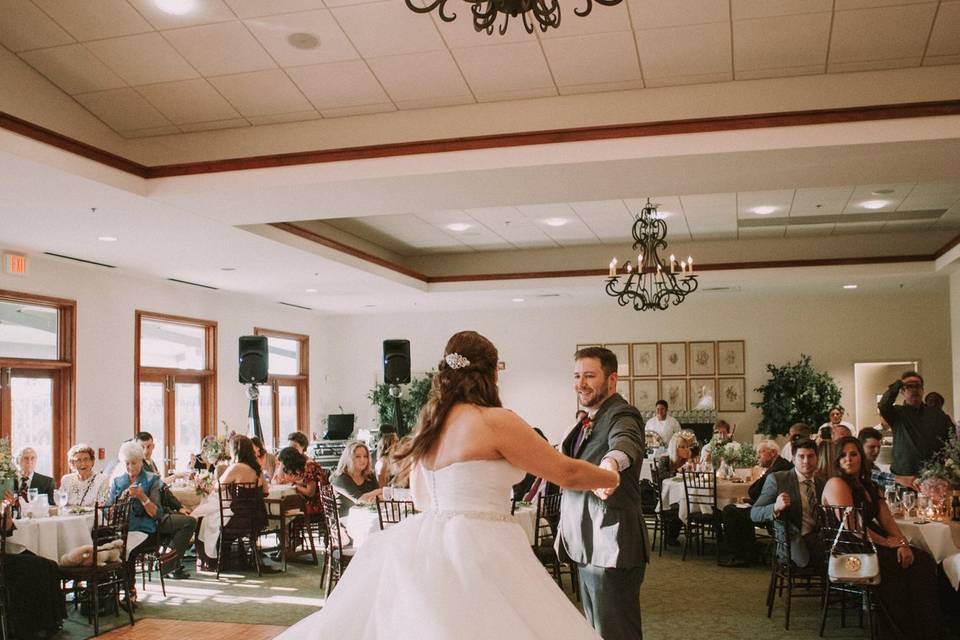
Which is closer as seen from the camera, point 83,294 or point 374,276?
point 83,294

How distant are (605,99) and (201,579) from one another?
570 centimetres

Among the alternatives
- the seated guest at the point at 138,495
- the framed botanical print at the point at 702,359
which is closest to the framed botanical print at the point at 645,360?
the framed botanical print at the point at 702,359

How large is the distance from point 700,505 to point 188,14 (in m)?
6.73

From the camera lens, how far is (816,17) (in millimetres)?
5070

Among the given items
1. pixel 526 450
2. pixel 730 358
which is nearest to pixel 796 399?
pixel 730 358

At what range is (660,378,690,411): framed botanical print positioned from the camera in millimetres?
15484

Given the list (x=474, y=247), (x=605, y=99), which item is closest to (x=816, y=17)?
(x=605, y=99)

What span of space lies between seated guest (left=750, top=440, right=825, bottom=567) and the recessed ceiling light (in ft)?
16.6

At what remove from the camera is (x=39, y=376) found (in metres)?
9.95

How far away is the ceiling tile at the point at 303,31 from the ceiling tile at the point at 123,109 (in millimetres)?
1356

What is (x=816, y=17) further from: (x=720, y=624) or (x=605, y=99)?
(x=720, y=624)

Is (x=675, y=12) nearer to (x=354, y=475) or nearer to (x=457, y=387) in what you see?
(x=457, y=387)

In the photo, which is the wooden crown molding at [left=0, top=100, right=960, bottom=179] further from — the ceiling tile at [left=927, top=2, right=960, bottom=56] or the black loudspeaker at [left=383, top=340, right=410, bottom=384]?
the black loudspeaker at [left=383, top=340, right=410, bottom=384]

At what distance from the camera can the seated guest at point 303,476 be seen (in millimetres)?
9031
